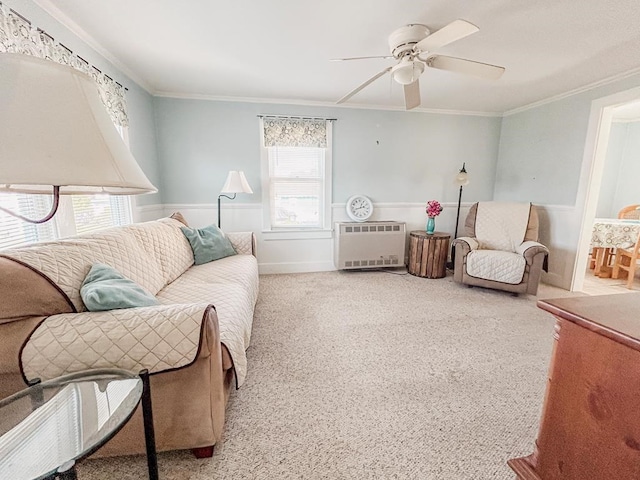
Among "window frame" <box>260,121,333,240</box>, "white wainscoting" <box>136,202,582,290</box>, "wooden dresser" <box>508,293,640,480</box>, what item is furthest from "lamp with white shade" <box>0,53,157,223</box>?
"window frame" <box>260,121,333,240</box>

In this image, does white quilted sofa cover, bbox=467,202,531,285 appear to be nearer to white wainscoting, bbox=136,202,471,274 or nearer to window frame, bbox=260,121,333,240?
white wainscoting, bbox=136,202,471,274

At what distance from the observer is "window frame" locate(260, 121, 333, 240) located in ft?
11.9

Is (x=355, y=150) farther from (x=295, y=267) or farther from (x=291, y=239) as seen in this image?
(x=295, y=267)

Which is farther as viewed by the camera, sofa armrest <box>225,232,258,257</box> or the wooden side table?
the wooden side table

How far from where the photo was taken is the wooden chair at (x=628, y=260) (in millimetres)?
3332

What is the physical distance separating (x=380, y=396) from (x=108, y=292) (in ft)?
4.75

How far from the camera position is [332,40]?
6.88ft

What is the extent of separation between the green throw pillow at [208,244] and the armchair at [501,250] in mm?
2648

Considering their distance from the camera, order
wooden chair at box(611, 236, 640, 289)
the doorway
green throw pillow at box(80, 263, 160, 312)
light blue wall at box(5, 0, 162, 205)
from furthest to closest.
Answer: wooden chair at box(611, 236, 640, 289)
the doorway
light blue wall at box(5, 0, 162, 205)
green throw pillow at box(80, 263, 160, 312)

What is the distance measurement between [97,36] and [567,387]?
3.31 m

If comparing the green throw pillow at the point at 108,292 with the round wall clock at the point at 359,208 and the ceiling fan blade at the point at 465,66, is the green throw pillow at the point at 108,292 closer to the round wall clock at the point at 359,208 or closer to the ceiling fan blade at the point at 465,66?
the ceiling fan blade at the point at 465,66

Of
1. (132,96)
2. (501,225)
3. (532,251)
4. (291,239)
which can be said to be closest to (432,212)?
(501,225)

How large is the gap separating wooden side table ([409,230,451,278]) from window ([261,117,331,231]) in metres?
1.26

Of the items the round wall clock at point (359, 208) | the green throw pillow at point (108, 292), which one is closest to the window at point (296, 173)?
the round wall clock at point (359, 208)
